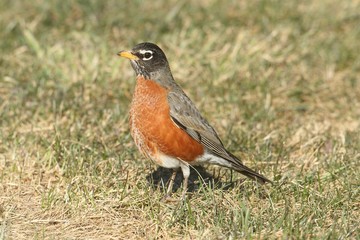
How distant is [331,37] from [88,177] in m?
4.48

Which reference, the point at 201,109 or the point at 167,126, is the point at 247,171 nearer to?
the point at 167,126

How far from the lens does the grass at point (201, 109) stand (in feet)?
17.1

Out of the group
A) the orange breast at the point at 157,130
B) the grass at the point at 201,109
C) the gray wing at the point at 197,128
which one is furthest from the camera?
the gray wing at the point at 197,128

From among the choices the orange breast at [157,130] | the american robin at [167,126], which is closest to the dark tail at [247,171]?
the american robin at [167,126]

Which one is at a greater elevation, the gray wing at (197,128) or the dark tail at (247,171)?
the gray wing at (197,128)

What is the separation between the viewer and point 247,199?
18.4ft

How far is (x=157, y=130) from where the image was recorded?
18.5ft

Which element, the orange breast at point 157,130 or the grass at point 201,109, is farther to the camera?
the orange breast at point 157,130

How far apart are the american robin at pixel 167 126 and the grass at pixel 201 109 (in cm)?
23

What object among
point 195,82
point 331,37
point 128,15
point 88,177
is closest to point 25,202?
point 88,177

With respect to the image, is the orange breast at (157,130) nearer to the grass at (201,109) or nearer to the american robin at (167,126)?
the american robin at (167,126)

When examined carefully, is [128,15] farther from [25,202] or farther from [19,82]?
[25,202]

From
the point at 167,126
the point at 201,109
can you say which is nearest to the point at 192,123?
the point at 167,126

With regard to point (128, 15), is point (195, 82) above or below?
below
